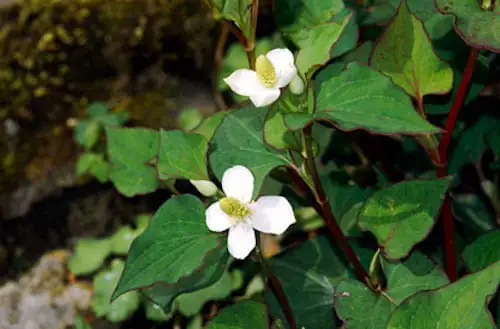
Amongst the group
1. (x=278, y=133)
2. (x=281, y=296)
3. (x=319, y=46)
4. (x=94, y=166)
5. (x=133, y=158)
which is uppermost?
(x=319, y=46)

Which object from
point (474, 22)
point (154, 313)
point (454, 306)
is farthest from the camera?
point (154, 313)

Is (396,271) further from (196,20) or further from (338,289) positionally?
(196,20)

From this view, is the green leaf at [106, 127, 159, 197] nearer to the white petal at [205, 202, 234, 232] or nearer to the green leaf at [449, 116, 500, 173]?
the white petal at [205, 202, 234, 232]

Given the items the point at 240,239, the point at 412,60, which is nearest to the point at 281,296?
the point at 240,239

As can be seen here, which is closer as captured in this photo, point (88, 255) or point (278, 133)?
point (278, 133)

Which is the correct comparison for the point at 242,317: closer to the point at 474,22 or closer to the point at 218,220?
the point at 218,220

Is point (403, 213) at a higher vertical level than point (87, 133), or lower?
higher
